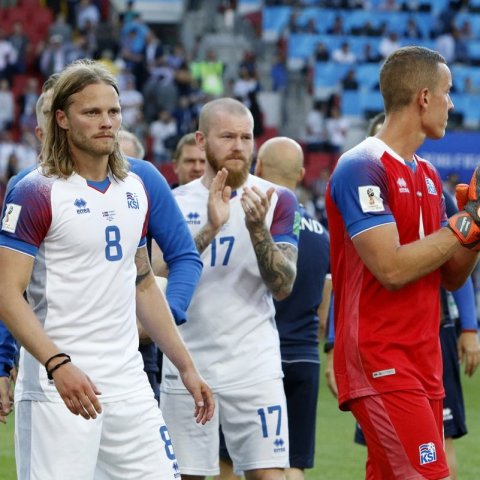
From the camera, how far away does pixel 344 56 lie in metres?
31.4

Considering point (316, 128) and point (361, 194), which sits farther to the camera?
point (316, 128)

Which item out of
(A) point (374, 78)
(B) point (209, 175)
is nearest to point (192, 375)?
(B) point (209, 175)

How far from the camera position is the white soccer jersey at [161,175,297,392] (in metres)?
6.91

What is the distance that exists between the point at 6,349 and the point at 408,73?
1949 millimetres

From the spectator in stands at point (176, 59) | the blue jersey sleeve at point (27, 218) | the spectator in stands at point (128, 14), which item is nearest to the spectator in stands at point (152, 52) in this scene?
the spectator in stands at point (176, 59)

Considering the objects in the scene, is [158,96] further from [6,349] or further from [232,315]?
[6,349]

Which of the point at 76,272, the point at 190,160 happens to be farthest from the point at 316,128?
the point at 76,272

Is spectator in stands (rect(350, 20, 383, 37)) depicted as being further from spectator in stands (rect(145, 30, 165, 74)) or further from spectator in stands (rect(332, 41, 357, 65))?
spectator in stands (rect(145, 30, 165, 74))

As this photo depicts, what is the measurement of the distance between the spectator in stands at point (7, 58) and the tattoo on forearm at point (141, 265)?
23.6 metres

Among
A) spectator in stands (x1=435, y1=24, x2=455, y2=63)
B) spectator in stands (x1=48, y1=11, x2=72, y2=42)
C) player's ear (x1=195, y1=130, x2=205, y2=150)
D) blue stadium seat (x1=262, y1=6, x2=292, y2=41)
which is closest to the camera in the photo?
player's ear (x1=195, y1=130, x2=205, y2=150)

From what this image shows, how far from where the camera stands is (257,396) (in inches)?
270

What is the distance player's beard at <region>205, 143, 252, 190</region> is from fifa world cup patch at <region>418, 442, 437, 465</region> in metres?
2.30

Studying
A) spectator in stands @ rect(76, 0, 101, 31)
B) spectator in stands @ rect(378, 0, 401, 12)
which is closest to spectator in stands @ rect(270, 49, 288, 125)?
spectator in stands @ rect(378, 0, 401, 12)

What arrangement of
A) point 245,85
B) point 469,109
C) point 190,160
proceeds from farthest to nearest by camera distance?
1. point 469,109
2. point 245,85
3. point 190,160
